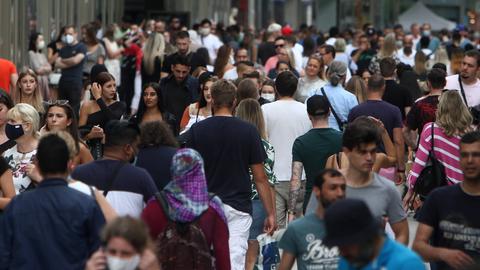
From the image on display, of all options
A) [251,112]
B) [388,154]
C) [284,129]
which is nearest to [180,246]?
[251,112]

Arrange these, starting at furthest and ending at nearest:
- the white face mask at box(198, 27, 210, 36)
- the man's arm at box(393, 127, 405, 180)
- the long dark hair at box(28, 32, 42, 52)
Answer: the white face mask at box(198, 27, 210, 36) < the long dark hair at box(28, 32, 42, 52) < the man's arm at box(393, 127, 405, 180)

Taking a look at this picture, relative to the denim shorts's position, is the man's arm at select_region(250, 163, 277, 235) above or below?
above

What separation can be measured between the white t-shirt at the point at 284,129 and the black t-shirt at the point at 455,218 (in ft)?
14.6

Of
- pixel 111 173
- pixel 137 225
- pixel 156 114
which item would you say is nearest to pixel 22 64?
pixel 156 114

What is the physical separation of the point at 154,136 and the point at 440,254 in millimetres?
2289

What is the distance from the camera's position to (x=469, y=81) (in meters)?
13.9

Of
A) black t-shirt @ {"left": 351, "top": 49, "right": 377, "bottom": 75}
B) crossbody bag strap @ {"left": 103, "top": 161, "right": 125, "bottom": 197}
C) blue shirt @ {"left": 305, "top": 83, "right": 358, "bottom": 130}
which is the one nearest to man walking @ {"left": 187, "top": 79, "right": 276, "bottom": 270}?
crossbody bag strap @ {"left": 103, "top": 161, "right": 125, "bottom": 197}

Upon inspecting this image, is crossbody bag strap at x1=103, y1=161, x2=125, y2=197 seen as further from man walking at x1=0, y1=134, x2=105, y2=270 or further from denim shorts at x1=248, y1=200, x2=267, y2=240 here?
denim shorts at x1=248, y1=200, x2=267, y2=240

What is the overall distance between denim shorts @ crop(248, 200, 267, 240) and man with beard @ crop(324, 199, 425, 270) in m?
5.25

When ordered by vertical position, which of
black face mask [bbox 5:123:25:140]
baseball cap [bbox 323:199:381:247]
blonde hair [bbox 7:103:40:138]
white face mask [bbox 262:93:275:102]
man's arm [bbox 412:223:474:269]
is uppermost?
baseball cap [bbox 323:199:381:247]

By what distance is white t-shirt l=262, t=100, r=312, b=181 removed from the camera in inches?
482

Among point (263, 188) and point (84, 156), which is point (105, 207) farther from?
A: point (263, 188)

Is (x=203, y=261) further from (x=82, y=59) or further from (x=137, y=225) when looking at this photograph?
(x=82, y=59)

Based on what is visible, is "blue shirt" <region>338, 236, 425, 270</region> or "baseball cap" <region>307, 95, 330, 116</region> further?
"baseball cap" <region>307, 95, 330, 116</region>
